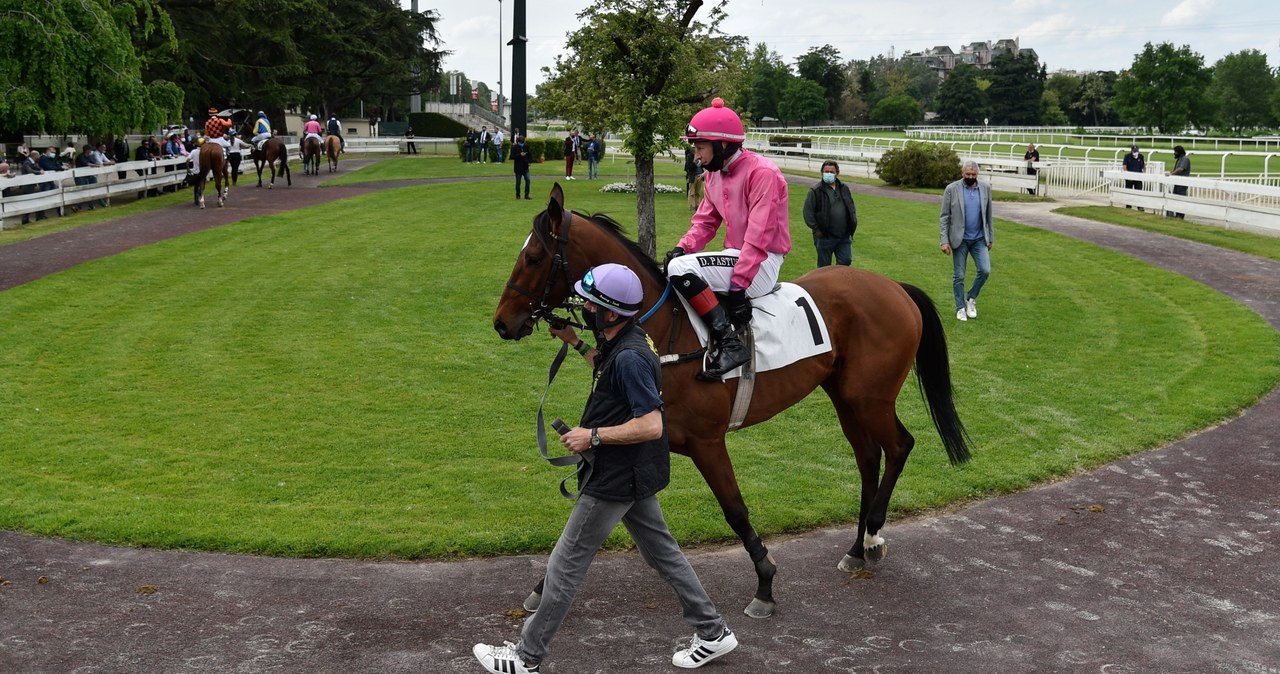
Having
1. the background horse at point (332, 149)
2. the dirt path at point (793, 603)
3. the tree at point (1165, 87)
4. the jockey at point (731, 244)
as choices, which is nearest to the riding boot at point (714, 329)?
the jockey at point (731, 244)

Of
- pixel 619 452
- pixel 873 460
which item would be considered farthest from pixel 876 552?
pixel 619 452

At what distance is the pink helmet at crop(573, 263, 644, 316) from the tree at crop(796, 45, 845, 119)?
116m

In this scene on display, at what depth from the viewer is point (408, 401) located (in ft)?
32.8

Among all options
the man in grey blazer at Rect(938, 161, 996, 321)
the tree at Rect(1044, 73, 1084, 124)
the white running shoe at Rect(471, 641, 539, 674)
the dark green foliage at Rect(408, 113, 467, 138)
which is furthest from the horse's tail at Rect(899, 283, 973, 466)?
the tree at Rect(1044, 73, 1084, 124)

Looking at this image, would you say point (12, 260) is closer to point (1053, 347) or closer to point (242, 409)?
point (242, 409)

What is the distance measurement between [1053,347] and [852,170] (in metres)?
30.0

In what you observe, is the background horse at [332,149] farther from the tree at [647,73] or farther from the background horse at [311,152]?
the tree at [647,73]

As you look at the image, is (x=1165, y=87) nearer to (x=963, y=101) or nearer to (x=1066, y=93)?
(x=963, y=101)

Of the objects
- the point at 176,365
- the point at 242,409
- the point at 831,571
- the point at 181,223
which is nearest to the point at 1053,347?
the point at 831,571

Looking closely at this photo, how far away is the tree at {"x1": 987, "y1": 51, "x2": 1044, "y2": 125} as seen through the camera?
111812mm

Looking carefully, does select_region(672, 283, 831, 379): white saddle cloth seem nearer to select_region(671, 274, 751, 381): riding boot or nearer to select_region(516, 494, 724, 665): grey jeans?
select_region(671, 274, 751, 381): riding boot

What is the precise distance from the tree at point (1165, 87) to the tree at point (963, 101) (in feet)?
98.8

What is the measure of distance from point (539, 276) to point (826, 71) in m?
117

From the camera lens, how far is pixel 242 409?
9656mm
